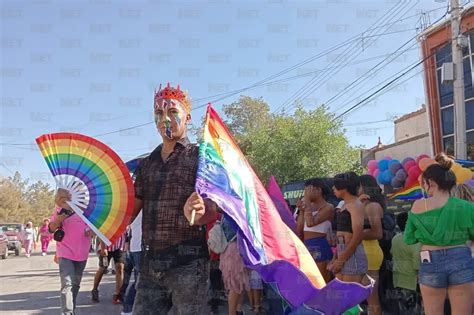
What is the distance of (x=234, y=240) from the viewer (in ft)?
20.1

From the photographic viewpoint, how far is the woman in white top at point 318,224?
5.46m

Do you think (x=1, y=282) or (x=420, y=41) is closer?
(x=1, y=282)

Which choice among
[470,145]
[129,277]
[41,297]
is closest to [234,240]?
[129,277]

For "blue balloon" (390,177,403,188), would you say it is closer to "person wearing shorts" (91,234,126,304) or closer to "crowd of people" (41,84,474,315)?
"crowd of people" (41,84,474,315)

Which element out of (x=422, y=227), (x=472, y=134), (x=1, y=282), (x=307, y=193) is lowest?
(x=1, y=282)

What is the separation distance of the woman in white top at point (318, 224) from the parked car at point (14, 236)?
907 inches

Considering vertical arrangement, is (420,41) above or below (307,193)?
above

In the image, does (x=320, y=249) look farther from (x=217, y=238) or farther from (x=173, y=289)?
(x=173, y=289)

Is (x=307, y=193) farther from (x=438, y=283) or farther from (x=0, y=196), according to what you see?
(x=0, y=196)

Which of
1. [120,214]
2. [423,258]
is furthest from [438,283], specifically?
[120,214]

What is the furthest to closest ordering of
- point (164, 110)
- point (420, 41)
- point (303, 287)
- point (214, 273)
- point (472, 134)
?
point (420, 41)
point (472, 134)
point (214, 273)
point (303, 287)
point (164, 110)

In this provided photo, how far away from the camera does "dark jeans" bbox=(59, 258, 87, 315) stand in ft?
17.4

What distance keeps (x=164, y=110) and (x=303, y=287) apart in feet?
5.41

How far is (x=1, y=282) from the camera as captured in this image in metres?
11.7
